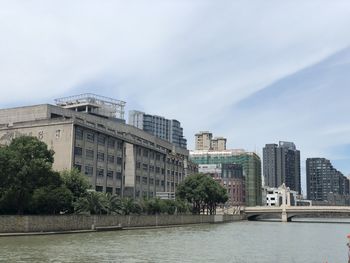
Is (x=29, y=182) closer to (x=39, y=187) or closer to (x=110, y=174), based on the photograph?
(x=39, y=187)

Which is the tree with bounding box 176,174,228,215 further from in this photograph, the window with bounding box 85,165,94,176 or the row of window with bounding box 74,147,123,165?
the window with bounding box 85,165,94,176

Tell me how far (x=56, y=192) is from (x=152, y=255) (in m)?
36.5

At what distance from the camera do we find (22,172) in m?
73.0

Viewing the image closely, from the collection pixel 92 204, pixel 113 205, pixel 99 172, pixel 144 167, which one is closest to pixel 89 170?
pixel 99 172

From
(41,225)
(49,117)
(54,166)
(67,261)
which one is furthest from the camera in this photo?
(49,117)

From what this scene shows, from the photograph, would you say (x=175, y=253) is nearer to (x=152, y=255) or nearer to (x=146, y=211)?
(x=152, y=255)

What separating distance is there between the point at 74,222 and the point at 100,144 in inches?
1689

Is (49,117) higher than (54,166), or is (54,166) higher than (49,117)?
(49,117)

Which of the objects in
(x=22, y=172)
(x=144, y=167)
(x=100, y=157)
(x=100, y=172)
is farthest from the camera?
(x=144, y=167)

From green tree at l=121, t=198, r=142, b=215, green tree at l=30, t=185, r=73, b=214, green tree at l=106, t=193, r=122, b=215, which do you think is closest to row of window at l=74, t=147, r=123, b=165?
green tree at l=121, t=198, r=142, b=215

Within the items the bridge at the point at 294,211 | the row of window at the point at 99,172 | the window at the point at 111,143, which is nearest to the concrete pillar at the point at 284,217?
the bridge at the point at 294,211

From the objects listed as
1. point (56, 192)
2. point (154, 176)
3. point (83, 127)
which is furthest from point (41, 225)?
point (154, 176)

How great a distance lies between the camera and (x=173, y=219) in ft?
417

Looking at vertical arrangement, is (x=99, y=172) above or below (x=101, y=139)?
below
